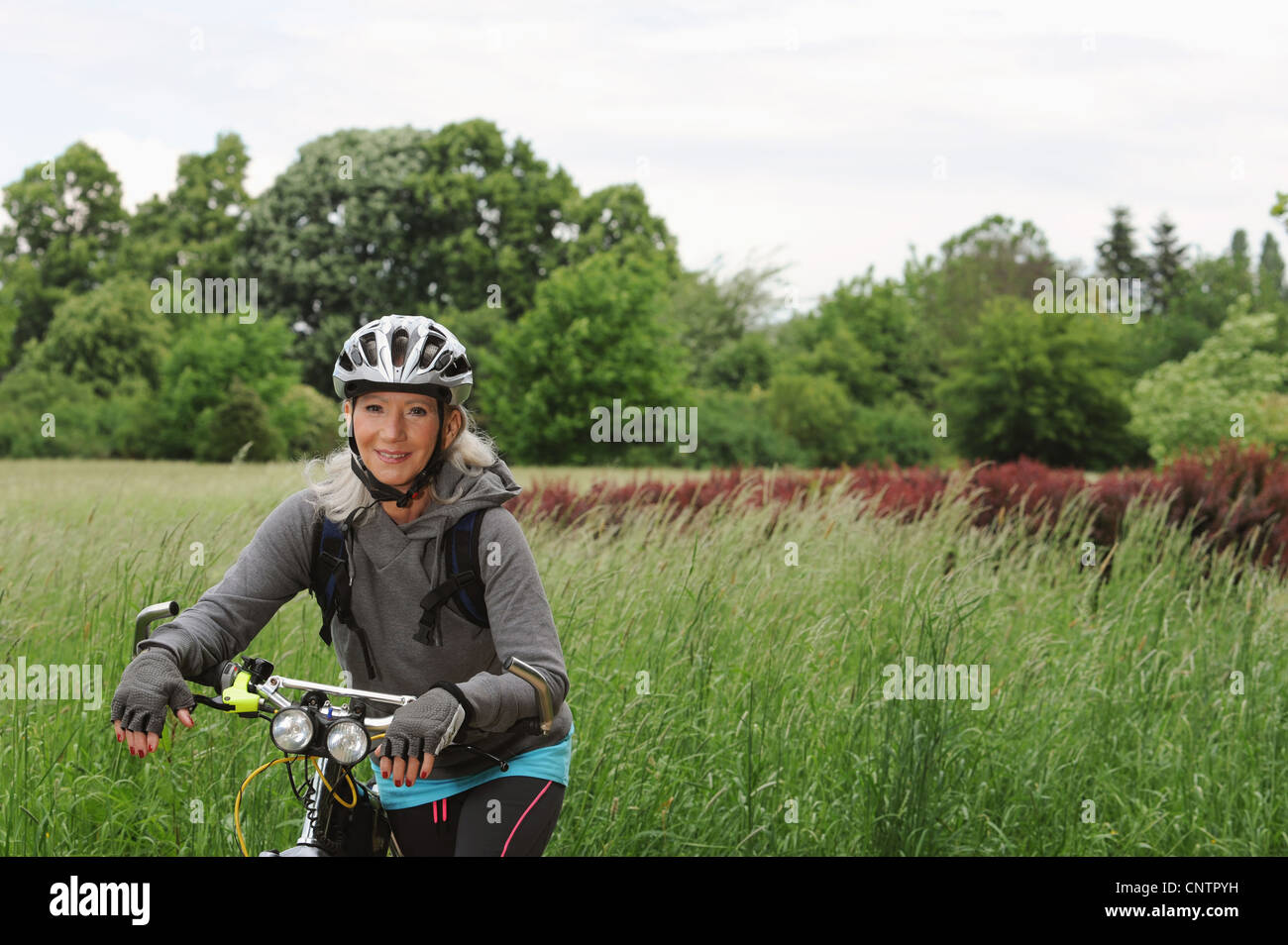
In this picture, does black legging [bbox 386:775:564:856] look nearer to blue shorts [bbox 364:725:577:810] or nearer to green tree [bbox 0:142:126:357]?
blue shorts [bbox 364:725:577:810]

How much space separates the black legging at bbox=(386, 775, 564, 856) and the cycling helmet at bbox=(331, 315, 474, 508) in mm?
644

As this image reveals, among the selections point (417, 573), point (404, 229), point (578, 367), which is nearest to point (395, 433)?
point (417, 573)

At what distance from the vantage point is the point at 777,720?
174 inches

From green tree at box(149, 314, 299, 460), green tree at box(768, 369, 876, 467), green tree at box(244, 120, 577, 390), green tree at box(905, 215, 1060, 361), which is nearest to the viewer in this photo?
green tree at box(149, 314, 299, 460)

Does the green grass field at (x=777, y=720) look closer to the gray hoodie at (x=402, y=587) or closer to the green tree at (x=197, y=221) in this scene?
the gray hoodie at (x=402, y=587)

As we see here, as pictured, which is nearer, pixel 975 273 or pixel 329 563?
pixel 329 563

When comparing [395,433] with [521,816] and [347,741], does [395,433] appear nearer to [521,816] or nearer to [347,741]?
[347,741]

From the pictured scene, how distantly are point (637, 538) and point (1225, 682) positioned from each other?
127 inches

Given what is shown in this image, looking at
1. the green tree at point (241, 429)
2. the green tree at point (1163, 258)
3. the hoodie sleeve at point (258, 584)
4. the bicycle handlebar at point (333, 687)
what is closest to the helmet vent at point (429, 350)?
the hoodie sleeve at point (258, 584)

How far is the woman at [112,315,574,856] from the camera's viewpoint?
2373 mm

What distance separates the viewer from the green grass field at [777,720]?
155 inches

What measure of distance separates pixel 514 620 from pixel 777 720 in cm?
Result: 236

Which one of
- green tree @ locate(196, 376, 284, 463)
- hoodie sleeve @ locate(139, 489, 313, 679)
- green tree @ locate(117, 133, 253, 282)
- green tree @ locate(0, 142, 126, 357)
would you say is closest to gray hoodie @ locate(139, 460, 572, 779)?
hoodie sleeve @ locate(139, 489, 313, 679)

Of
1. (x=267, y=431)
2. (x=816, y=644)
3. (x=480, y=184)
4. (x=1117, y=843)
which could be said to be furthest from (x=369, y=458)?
(x=480, y=184)
